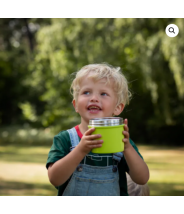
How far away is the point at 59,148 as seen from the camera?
975mm

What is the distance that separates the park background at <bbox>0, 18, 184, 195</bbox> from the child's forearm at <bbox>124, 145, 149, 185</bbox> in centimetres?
120

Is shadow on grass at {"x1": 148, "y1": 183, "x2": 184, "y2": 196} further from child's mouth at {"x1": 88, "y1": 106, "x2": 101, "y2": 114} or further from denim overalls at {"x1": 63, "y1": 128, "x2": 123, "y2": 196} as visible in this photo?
child's mouth at {"x1": 88, "y1": 106, "x2": 101, "y2": 114}

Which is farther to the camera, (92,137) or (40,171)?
(40,171)

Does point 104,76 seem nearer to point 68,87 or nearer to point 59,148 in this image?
point 59,148

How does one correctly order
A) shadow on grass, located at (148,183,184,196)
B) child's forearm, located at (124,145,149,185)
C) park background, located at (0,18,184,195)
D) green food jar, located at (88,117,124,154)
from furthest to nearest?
park background, located at (0,18,184,195) → shadow on grass, located at (148,183,184,196) → child's forearm, located at (124,145,149,185) → green food jar, located at (88,117,124,154)

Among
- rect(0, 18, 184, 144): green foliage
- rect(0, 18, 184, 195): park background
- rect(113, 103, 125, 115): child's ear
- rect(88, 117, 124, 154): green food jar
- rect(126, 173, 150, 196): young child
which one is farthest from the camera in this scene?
rect(0, 18, 184, 144): green foliage

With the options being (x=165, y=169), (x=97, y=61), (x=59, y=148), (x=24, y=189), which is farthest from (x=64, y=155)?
(x=97, y=61)

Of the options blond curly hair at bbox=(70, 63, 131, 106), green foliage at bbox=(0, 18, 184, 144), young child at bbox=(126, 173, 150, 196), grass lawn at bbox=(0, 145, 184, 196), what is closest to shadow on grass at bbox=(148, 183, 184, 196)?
grass lawn at bbox=(0, 145, 184, 196)

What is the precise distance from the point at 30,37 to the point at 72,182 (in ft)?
25.5

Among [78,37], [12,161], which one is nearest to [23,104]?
[12,161]

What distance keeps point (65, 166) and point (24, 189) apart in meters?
2.73

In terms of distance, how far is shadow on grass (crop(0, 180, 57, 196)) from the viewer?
3174mm

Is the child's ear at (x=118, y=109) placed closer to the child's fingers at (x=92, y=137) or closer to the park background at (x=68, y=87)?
the child's fingers at (x=92, y=137)
